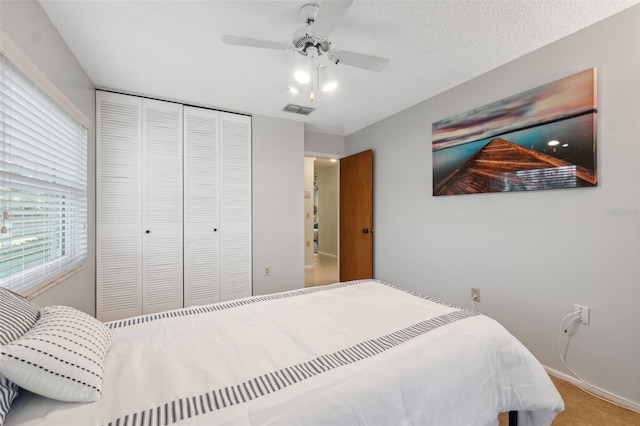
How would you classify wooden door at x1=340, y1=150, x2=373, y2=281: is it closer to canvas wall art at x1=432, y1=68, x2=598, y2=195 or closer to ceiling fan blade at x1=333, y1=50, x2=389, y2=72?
canvas wall art at x1=432, y1=68, x2=598, y2=195

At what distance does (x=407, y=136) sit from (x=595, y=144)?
68.1 inches

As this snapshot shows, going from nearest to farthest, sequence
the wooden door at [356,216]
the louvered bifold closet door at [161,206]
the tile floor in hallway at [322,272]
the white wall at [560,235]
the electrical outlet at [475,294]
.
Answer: the white wall at [560,235], the electrical outlet at [475,294], the louvered bifold closet door at [161,206], the wooden door at [356,216], the tile floor in hallway at [322,272]

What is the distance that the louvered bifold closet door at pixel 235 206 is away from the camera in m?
3.29

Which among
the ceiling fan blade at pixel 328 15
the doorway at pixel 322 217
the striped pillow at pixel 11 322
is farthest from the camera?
the doorway at pixel 322 217

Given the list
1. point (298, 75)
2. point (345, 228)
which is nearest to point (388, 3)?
point (298, 75)

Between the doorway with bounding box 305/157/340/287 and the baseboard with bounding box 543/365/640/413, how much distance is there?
11.7ft

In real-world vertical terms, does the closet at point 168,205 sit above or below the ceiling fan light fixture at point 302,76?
below

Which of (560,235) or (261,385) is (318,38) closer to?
(261,385)

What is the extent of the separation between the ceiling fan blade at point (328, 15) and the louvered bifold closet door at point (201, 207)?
2.08 metres

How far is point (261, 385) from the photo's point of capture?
3.03 ft

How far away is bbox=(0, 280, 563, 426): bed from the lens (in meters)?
0.81

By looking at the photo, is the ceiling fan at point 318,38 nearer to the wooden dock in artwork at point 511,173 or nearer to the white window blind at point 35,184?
the white window blind at point 35,184

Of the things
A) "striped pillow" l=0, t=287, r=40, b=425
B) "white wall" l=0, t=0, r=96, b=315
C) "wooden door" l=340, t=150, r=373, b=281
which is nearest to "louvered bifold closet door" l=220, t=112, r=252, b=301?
"white wall" l=0, t=0, r=96, b=315

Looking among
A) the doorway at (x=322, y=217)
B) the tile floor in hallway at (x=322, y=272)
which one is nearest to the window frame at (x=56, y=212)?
the tile floor in hallway at (x=322, y=272)
